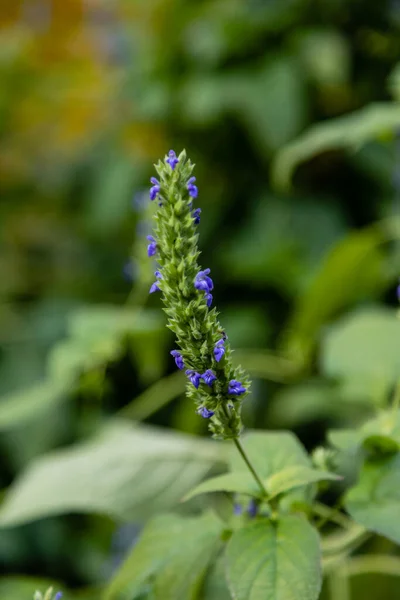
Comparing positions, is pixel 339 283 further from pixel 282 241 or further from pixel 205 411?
pixel 205 411

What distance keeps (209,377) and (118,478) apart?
44 cm

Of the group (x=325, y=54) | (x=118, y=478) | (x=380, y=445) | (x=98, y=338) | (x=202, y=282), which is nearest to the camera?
(x=202, y=282)

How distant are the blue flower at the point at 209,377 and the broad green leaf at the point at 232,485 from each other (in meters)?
0.08

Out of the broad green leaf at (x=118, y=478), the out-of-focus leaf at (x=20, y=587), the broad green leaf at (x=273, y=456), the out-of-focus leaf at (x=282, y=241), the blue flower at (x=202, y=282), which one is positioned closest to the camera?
the blue flower at (x=202, y=282)

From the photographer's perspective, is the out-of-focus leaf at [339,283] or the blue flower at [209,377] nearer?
the blue flower at [209,377]

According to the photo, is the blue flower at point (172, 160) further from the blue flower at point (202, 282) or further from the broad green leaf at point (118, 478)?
the broad green leaf at point (118, 478)

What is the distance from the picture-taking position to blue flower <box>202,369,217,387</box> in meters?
0.37

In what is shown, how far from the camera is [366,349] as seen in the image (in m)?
0.83

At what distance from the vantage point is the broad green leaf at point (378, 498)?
0.42 m

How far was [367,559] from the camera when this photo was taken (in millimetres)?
690

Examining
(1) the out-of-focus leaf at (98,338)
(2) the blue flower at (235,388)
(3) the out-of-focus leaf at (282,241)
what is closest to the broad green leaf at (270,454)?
(2) the blue flower at (235,388)

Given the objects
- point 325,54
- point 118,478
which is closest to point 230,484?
point 118,478

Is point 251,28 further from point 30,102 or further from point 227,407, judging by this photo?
point 227,407

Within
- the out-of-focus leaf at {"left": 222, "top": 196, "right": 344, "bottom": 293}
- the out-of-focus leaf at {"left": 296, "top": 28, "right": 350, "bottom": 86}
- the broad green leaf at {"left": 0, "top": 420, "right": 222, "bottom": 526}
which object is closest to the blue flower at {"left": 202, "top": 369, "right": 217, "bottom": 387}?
the broad green leaf at {"left": 0, "top": 420, "right": 222, "bottom": 526}
